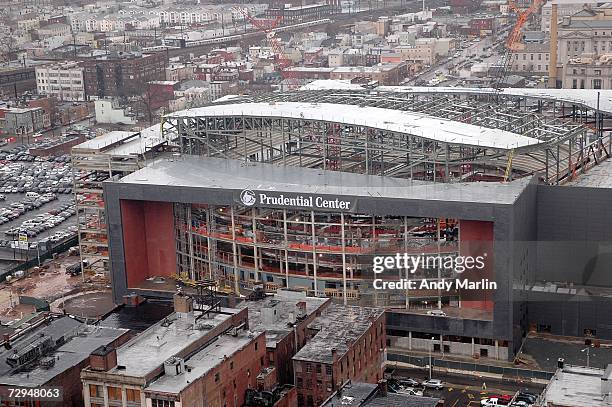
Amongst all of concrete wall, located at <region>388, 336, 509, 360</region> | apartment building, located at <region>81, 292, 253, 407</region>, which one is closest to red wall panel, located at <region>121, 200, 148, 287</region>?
apartment building, located at <region>81, 292, 253, 407</region>

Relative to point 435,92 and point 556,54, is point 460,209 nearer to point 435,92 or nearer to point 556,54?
point 435,92

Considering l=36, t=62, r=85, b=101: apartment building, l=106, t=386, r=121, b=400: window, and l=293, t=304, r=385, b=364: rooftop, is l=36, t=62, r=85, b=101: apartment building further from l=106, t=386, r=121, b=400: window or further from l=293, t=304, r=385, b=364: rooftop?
l=106, t=386, r=121, b=400: window

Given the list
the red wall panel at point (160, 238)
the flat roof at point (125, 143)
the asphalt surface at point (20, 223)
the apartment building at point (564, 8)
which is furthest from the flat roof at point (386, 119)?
the apartment building at point (564, 8)

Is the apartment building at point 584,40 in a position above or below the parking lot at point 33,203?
above

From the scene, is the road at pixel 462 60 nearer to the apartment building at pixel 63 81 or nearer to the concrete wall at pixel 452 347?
the apartment building at pixel 63 81

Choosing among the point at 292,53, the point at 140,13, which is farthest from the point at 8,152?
the point at 140,13

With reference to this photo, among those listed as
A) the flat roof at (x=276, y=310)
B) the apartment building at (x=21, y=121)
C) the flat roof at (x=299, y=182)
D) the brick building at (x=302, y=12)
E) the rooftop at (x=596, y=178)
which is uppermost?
the brick building at (x=302, y=12)
